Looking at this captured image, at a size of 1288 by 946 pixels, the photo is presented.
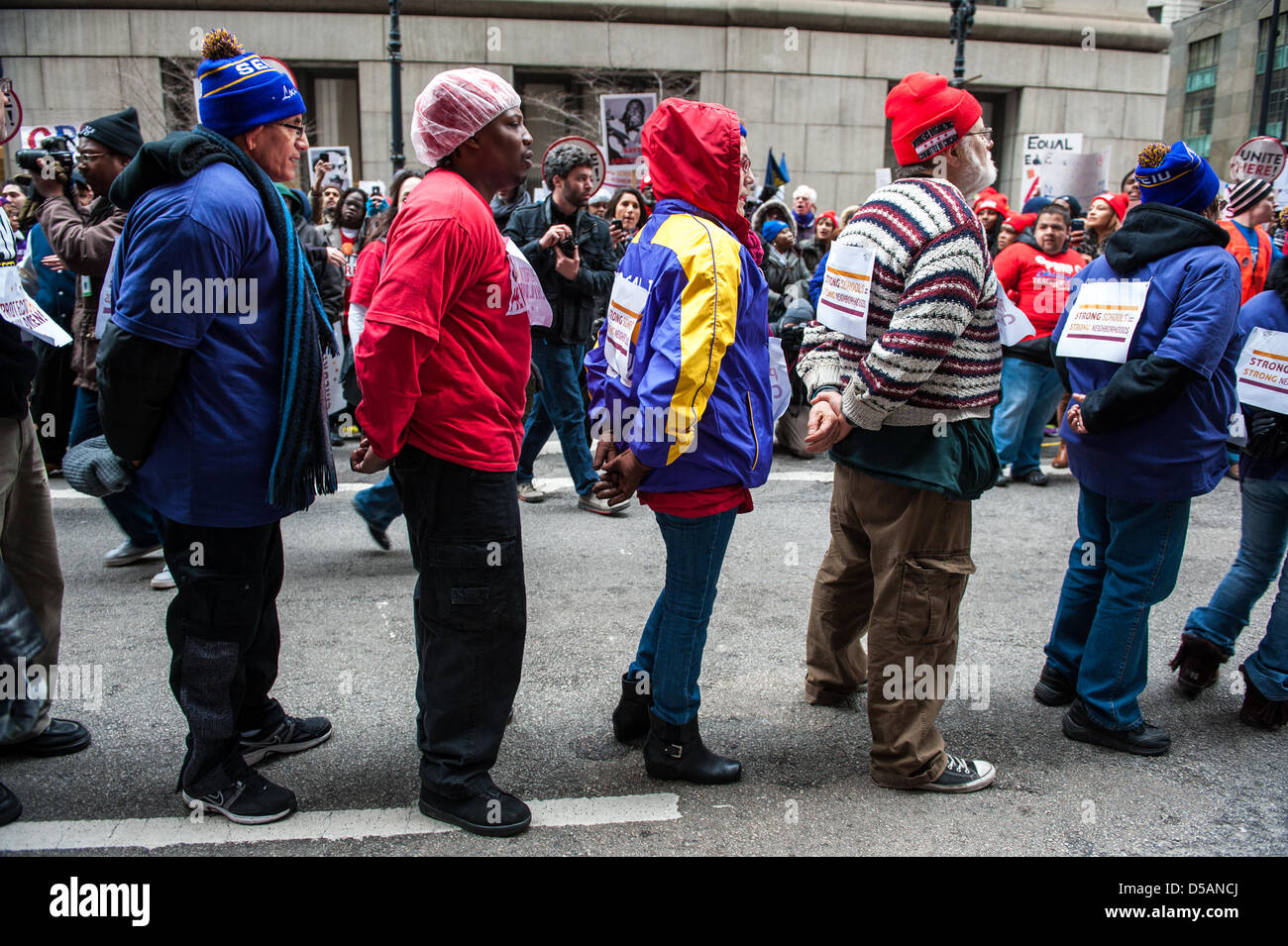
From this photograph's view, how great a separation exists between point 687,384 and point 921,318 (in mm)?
729

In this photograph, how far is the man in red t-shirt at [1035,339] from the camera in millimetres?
7477

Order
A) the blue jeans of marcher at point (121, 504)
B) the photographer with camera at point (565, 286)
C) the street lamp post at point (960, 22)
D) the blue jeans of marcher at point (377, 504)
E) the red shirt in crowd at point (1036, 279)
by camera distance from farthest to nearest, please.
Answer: the street lamp post at point (960, 22) < the red shirt in crowd at point (1036, 279) < the photographer with camera at point (565, 286) < the blue jeans of marcher at point (377, 504) < the blue jeans of marcher at point (121, 504)

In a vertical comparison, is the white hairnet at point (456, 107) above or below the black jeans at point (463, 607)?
above

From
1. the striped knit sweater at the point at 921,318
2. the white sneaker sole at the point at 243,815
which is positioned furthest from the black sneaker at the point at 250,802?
the striped knit sweater at the point at 921,318

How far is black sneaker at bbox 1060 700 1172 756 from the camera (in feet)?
11.3

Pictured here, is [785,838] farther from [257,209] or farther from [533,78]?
[533,78]

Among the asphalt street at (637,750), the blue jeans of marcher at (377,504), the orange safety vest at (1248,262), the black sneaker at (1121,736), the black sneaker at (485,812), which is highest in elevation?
the orange safety vest at (1248,262)

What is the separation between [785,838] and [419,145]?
90.6 inches

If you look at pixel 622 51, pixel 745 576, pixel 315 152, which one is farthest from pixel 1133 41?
pixel 745 576

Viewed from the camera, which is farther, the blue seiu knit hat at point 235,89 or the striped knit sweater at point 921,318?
the striped knit sweater at point 921,318

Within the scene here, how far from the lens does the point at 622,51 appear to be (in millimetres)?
20281

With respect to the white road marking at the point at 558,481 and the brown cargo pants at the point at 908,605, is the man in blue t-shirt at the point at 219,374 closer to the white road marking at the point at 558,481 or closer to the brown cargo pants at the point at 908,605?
the brown cargo pants at the point at 908,605

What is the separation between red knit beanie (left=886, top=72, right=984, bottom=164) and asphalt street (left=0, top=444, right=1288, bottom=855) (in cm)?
205

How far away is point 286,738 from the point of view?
337 cm
